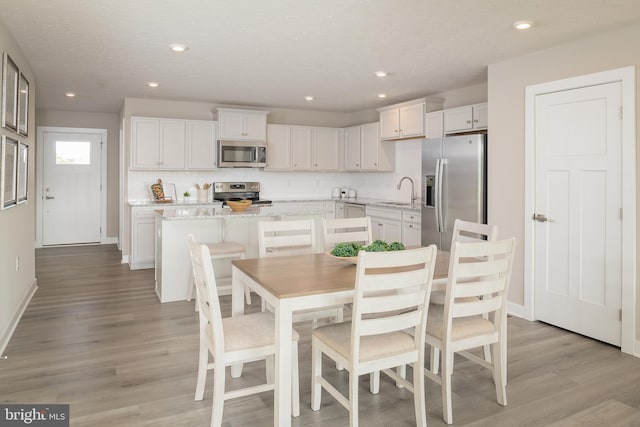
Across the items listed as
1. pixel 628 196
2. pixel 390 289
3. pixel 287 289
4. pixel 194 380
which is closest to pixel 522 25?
pixel 628 196

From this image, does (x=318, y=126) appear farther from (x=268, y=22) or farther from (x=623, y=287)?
(x=623, y=287)

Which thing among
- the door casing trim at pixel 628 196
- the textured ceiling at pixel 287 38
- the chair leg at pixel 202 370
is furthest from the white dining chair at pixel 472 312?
the textured ceiling at pixel 287 38

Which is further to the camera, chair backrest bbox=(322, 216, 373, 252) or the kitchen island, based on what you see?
the kitchen island

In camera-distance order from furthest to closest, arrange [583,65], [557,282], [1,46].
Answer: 1. [557,282]
2. [583,65]
3. [1,46]

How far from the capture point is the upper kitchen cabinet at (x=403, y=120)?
234 inches

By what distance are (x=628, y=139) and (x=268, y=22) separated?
2.72 metres

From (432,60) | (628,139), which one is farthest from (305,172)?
(628,139)

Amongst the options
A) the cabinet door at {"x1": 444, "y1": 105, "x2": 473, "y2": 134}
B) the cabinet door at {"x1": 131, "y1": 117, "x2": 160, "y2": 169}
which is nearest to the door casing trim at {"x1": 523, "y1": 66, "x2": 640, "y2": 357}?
the cabinet door at {"x1": 444, "y1": 105, "x2": 473, "y2": 134}

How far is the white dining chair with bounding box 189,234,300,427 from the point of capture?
2143mm

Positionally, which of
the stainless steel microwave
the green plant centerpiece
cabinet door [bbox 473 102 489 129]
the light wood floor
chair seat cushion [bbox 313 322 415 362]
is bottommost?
the light wood floor

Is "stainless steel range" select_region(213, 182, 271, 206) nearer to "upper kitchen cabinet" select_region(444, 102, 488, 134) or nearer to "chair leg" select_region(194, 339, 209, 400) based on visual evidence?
"upper kitchen cabinet" select_region(444, 102, 488, 134)

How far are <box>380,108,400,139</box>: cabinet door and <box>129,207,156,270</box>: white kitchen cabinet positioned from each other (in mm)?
3471

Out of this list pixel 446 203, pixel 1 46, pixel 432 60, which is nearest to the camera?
pixel 1 46

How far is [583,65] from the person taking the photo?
3588 millimetres
